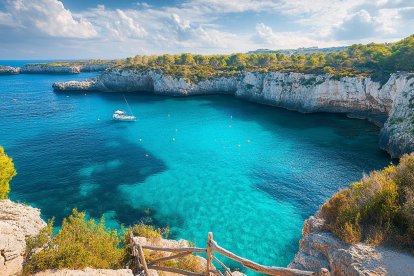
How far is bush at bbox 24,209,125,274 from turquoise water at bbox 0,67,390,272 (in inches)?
521

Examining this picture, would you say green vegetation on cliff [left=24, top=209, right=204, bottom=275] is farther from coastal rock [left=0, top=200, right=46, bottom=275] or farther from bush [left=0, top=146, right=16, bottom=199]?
bush [left=0, top=146, right=16, bottom=199]

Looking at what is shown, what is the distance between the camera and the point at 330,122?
62031 mm

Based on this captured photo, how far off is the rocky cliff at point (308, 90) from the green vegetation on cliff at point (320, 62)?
3.18 meters

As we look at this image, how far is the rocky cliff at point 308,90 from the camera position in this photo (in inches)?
1751

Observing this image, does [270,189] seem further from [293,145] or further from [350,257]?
[350,257]

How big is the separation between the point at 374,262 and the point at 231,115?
6209 centimetres

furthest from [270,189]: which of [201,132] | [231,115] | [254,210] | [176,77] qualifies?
[176,77]

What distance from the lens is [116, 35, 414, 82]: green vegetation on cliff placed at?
65.1m

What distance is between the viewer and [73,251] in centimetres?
1134

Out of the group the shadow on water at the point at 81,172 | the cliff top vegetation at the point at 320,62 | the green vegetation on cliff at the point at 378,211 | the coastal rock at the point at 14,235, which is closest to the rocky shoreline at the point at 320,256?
the coastal rock at the point at 14,235

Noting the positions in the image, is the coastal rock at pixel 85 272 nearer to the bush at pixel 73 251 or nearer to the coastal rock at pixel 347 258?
the bush at pixel 73 251

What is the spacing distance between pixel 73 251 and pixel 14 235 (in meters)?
2.69

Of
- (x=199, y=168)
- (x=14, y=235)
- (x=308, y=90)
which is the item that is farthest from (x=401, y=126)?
(x=14, y=235)

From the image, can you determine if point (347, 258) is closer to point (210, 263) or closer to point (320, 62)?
point (210, 263)
